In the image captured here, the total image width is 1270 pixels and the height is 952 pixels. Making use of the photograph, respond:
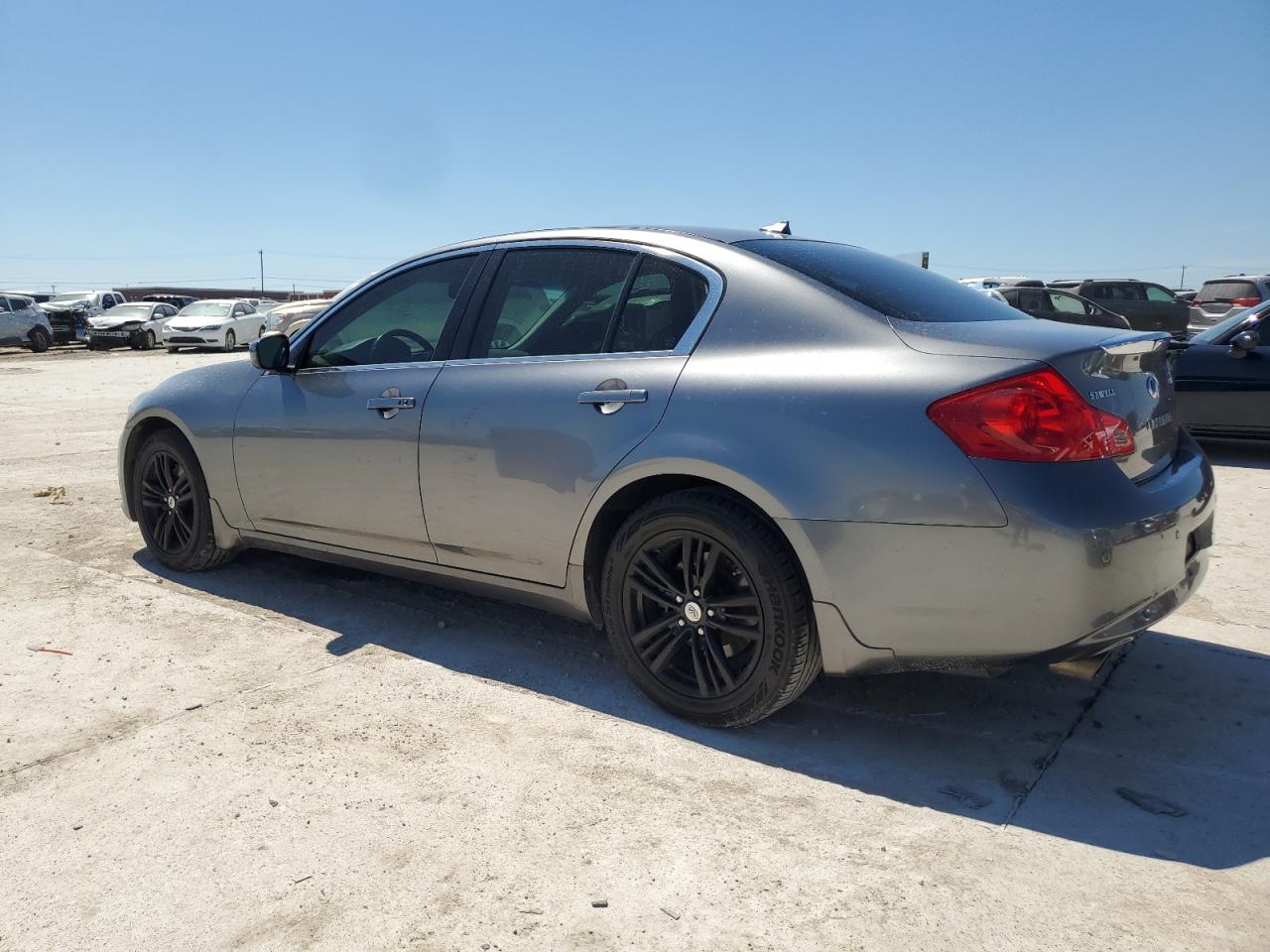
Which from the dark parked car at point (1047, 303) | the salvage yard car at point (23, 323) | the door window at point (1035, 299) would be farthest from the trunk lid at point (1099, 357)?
the salvage yard car at point (23, 323)

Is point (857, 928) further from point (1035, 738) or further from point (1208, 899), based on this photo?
point (1035, 738)

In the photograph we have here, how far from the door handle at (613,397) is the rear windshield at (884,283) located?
0.64 meters

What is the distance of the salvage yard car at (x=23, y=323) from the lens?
93.9 ft

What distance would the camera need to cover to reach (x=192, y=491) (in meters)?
4.88

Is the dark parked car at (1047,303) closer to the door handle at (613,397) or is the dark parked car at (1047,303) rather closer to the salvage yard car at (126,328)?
the door handle at (613,397)

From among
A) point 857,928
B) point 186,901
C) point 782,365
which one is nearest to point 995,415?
point 782,365

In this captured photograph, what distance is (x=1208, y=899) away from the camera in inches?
91.1

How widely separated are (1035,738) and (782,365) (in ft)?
4.64

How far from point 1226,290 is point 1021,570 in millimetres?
22410

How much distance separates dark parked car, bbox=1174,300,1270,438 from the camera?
845 cm

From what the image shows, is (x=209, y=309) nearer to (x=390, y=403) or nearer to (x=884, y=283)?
(x=390, y=403)

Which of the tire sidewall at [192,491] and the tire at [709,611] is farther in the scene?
the tire sidewall at [192,491]

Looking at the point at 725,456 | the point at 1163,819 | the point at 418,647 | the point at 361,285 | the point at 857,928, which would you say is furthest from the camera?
the point at 361,285

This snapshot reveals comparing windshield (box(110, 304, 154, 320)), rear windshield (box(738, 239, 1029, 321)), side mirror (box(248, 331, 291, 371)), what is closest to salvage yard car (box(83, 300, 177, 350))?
windshield (box(110, 304, 154, 320))
